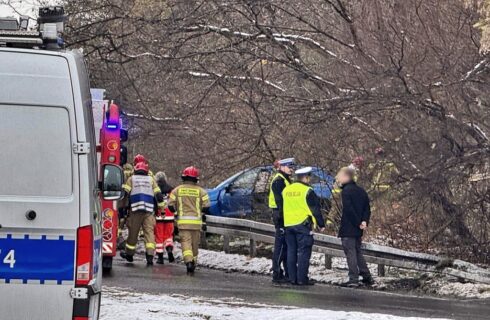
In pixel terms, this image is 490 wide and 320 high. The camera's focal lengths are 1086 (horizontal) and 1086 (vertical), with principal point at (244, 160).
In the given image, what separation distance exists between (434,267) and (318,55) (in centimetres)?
527

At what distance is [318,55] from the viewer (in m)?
19.3

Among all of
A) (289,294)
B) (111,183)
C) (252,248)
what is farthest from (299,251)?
(111,183)

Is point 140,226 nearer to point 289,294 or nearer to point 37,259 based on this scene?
point 289,294

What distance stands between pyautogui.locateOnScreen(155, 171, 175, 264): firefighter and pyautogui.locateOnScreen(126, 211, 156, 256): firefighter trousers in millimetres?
637

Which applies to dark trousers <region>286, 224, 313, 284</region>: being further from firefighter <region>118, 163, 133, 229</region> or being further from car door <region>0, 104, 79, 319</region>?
car door <region>0, 104, 79, 319</region>

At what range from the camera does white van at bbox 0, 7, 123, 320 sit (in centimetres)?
665

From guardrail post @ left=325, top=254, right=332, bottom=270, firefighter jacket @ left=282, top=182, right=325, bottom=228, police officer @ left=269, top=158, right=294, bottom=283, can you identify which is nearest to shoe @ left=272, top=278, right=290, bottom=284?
police officer @ left=269, top=158, right=294, bottom=283

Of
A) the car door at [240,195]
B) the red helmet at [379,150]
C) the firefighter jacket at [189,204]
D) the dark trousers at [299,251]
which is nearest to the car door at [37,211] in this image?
the dark trousers at [299,251]

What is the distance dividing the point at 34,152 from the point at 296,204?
8.96m

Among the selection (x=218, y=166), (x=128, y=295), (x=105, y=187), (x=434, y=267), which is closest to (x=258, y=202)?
(x=218, y=166)

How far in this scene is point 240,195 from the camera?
21.4m

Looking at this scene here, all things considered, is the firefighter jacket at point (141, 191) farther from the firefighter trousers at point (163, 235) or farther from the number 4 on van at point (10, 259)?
the number 4 on van at point (10, 259)

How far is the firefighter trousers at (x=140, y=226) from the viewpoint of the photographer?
17328 millimetres

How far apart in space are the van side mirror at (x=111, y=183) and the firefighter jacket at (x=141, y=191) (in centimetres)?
882
